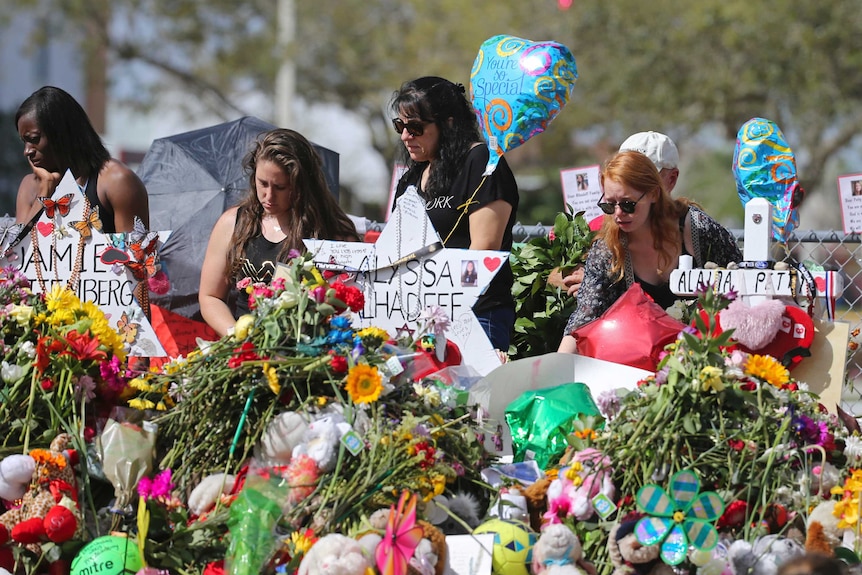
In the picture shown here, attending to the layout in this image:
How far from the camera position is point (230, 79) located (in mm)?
22531

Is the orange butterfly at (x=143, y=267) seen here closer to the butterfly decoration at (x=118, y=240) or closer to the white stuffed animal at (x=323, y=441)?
the butterfly decoration at (x=118, y=240)

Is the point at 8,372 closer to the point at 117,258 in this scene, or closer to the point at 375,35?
the point at 117,258

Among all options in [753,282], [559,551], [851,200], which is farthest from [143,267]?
[851,200]

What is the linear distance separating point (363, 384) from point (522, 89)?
1909 mm

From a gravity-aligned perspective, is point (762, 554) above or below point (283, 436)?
below

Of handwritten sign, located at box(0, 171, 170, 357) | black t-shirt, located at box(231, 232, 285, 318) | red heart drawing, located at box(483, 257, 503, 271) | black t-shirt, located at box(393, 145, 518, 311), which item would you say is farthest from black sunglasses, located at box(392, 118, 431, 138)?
handwritten sign, located at box(0, 171, 170, 357)

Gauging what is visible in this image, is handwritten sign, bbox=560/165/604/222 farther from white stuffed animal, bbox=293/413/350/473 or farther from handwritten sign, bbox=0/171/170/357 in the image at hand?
white stuffed animal, bbox=293/413/350/473

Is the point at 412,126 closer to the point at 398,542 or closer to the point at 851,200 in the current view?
the point at 398,542

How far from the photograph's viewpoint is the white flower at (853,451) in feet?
9.28

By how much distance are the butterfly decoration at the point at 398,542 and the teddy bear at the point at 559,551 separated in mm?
309

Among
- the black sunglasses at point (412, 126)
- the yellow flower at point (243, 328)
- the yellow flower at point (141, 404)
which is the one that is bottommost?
the yellow flower at point (141, 404)

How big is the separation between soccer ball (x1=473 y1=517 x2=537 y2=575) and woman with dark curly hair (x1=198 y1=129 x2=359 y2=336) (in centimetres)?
148

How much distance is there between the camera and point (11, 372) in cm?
302

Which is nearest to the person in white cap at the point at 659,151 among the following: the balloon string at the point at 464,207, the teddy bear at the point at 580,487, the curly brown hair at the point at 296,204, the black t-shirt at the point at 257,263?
the balloon string at the point at 464,207
